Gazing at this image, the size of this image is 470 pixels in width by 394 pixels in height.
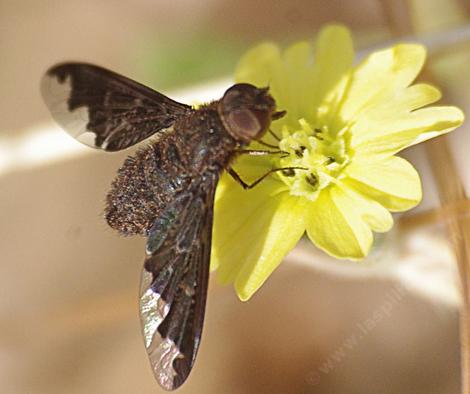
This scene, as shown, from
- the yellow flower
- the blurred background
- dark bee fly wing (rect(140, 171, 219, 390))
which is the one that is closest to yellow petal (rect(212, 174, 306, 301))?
the yellow flower

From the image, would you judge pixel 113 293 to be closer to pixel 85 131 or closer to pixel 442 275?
pixel 85 131

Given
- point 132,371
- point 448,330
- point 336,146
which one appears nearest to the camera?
point 336,146

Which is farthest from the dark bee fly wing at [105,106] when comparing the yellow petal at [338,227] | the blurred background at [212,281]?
the blurred background at [212,281]

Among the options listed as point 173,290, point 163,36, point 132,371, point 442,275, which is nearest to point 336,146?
point 173,290

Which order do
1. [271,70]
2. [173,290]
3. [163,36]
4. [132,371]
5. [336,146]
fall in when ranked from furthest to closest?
[163,36] → [132,371] → [271,70] → [336,146] → [173,290]

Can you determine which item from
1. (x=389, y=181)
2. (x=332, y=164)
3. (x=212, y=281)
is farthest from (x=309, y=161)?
(x=212, y=281)

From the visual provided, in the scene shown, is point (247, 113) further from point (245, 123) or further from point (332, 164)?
point (332, 164)
